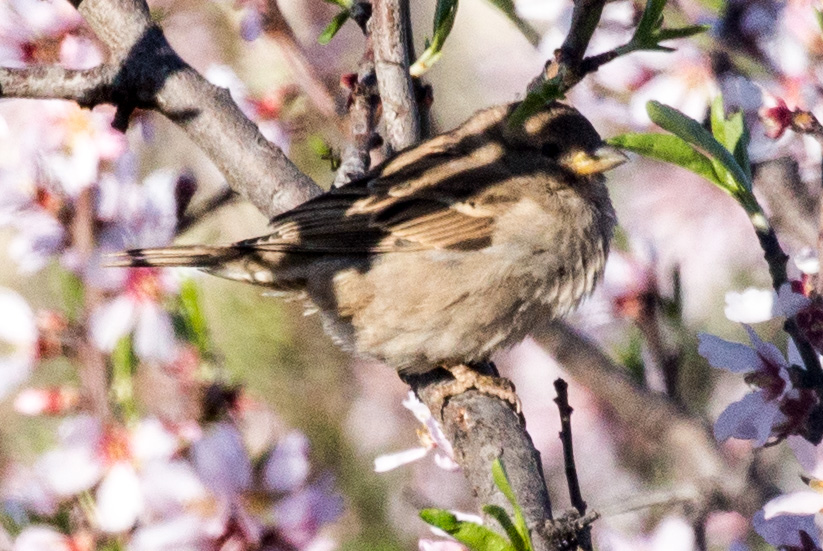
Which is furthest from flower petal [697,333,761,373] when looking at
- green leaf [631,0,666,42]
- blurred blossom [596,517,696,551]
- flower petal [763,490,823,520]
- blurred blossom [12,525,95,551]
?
blurred blossom [12,525,95,551]

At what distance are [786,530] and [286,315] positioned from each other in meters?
2.07

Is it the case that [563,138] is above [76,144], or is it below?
below

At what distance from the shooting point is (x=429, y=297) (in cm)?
323

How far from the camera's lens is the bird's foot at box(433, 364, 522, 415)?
2.87 meters

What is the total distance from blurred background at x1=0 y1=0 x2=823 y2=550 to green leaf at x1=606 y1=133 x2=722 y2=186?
58 cm

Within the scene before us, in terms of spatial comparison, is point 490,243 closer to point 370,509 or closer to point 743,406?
point 370,509

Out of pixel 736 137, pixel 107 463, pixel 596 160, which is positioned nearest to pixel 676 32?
pixel 736 137

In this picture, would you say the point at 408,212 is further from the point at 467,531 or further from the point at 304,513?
the point at 467,531

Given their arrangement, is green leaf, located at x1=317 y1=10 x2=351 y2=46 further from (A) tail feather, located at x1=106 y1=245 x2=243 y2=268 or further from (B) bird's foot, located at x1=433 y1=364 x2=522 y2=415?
(B) bird's foot, located at x1=433 y1=364 x2=522 y2=415

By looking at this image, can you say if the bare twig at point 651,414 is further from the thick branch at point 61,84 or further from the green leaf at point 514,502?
the thick branch at point 61,84

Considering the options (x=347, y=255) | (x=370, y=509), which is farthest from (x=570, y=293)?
(x=370, y=509)

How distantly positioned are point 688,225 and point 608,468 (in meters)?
0.90

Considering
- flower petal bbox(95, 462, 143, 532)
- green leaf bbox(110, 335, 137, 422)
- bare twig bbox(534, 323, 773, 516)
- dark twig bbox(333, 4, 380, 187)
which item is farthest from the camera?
dark twig bbox(333, 4, 380, 187)

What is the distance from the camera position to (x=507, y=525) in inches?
65.6
